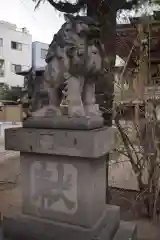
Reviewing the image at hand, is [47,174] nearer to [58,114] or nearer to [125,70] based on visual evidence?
[58,114]

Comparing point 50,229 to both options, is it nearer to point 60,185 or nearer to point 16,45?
point 60,185

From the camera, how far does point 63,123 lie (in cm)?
207

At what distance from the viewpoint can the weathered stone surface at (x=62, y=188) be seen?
2.05 metres

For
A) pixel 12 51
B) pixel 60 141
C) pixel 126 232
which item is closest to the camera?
pixel 60 141

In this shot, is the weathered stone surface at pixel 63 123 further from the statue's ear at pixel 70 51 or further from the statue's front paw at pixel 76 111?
the statue's ear at pixel 70 51

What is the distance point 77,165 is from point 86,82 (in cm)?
69

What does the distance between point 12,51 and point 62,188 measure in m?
19.4

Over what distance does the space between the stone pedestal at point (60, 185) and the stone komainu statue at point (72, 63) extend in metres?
0.24

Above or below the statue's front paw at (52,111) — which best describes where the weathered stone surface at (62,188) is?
below

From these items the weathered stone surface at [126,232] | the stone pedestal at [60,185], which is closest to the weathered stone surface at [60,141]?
the stone pedestal at [60,185]

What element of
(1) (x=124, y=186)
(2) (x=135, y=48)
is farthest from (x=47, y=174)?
(1) (x=124, y=186)

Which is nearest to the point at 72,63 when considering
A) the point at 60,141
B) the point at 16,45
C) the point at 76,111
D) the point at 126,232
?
the point at 76,111

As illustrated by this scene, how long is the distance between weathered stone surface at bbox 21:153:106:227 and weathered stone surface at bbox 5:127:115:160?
96mm

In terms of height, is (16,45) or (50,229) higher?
(16,45)
